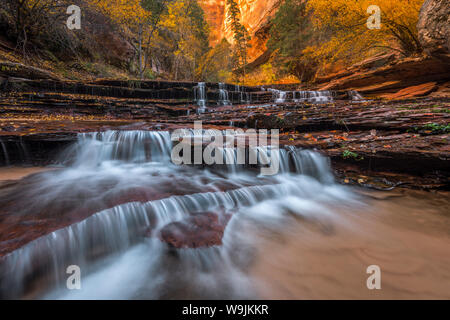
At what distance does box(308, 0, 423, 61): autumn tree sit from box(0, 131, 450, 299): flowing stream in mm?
9377

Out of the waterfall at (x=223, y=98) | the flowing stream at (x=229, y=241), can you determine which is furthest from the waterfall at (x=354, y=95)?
the flowing stream at (x=229, y=241)

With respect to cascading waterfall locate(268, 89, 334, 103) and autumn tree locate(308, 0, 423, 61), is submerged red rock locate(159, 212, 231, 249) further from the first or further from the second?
autumn tree locate(308, 0, 423, 61)

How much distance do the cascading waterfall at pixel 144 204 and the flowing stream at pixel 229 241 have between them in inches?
0.5

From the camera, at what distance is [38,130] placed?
4.50m

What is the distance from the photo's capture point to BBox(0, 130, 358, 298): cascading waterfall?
1606 mm

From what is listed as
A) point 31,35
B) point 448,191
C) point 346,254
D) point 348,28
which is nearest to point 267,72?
point 348,28

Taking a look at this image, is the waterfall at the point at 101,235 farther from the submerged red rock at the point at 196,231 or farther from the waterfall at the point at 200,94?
the waterfall at the point at 200,94

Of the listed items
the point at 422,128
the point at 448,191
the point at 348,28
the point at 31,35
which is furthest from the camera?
the point at 31,35

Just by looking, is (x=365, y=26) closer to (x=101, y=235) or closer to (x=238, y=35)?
(x=101, y=235)

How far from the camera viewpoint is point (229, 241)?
2.23 meters

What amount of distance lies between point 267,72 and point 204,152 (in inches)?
921

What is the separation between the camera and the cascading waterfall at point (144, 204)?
1.61m

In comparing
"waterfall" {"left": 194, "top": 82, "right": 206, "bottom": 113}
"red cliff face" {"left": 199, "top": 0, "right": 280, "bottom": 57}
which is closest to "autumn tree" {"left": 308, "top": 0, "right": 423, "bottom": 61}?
"waterfall" {"left": 194, "top": 82, "right": 206, "bottom": 113}
